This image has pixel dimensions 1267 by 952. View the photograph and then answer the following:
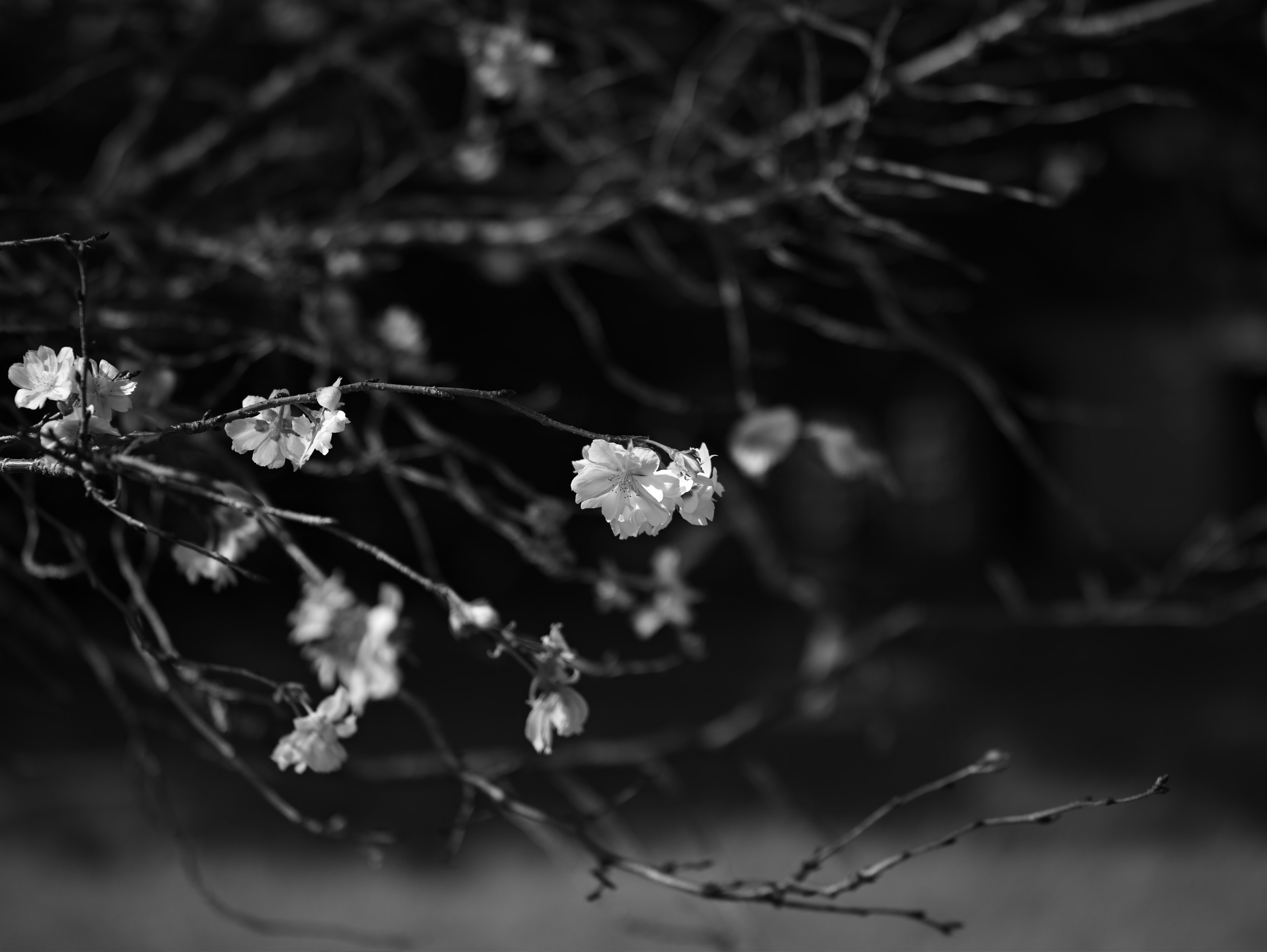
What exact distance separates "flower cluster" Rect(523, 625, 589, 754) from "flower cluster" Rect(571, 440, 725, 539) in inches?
7.5

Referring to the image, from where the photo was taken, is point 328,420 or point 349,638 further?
point 349,638

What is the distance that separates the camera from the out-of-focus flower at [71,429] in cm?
116

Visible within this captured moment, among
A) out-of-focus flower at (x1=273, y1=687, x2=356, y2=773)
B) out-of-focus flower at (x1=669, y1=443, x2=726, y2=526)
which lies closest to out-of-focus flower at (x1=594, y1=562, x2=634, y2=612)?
out-of-focus flower at (x1=273, y1=687, x2=356, y2=773)

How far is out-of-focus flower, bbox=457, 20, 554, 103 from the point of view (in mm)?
2266

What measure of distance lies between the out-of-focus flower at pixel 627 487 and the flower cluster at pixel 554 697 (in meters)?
0.19

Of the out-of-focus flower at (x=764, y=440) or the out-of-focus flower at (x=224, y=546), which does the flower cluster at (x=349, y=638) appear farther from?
the out-of-focus flower at (x=764, y=440)

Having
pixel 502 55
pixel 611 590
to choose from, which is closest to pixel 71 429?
pixel 611 590

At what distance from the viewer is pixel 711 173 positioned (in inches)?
105

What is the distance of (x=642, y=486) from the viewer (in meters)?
1.10

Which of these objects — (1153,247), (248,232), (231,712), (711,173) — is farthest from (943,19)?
(1153,247)

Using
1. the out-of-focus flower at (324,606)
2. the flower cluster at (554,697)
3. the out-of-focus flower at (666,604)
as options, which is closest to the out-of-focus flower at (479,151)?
the out-of-focus flower at (666,604)

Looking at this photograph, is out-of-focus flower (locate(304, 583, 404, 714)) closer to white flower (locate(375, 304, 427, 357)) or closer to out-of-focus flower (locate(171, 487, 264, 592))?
out-of-focus flower (locate(171, 487, 264, 592))

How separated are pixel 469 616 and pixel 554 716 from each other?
0.15 m

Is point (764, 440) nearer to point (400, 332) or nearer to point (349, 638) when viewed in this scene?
point (400, 332)
